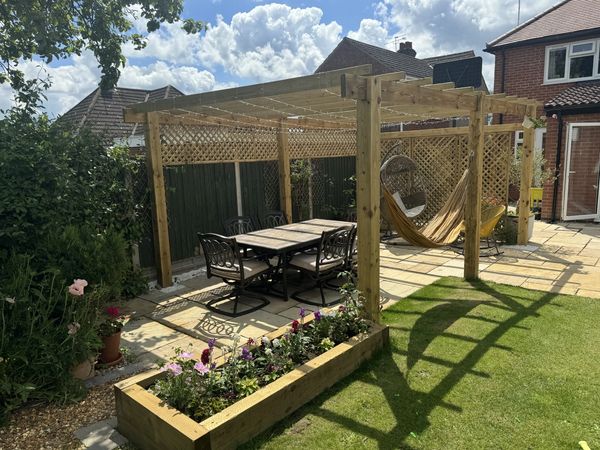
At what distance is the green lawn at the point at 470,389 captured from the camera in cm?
240

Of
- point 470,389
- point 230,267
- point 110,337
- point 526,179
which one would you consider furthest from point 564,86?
point 110,337

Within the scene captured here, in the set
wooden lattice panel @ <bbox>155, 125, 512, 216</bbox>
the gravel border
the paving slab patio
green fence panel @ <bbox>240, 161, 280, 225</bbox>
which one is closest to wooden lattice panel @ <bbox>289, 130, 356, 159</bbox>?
wooden lattice panel @ <bbox>155, 125, 512, 216</bbox>

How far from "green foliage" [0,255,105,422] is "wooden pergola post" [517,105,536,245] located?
6.43m

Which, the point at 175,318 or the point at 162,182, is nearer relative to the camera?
the point at 175,318

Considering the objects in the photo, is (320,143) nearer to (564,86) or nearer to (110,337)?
(110,337)

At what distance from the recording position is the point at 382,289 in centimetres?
511

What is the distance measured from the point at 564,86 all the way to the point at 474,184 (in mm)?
7306

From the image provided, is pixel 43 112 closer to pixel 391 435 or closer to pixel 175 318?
pixel 175 318

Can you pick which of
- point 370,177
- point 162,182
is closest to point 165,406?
point 370,177

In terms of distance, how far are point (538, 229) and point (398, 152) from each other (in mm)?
3144

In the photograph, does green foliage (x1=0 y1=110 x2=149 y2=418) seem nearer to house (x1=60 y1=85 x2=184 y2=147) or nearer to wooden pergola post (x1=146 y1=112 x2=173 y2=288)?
wooden pergola post (x1=146 y1=112 x2=173 y2=288)

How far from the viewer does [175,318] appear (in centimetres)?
446

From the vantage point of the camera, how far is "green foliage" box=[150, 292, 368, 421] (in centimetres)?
240

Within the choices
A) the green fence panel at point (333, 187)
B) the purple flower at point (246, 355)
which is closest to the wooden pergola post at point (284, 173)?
the green fence panel at point (333, 187)
